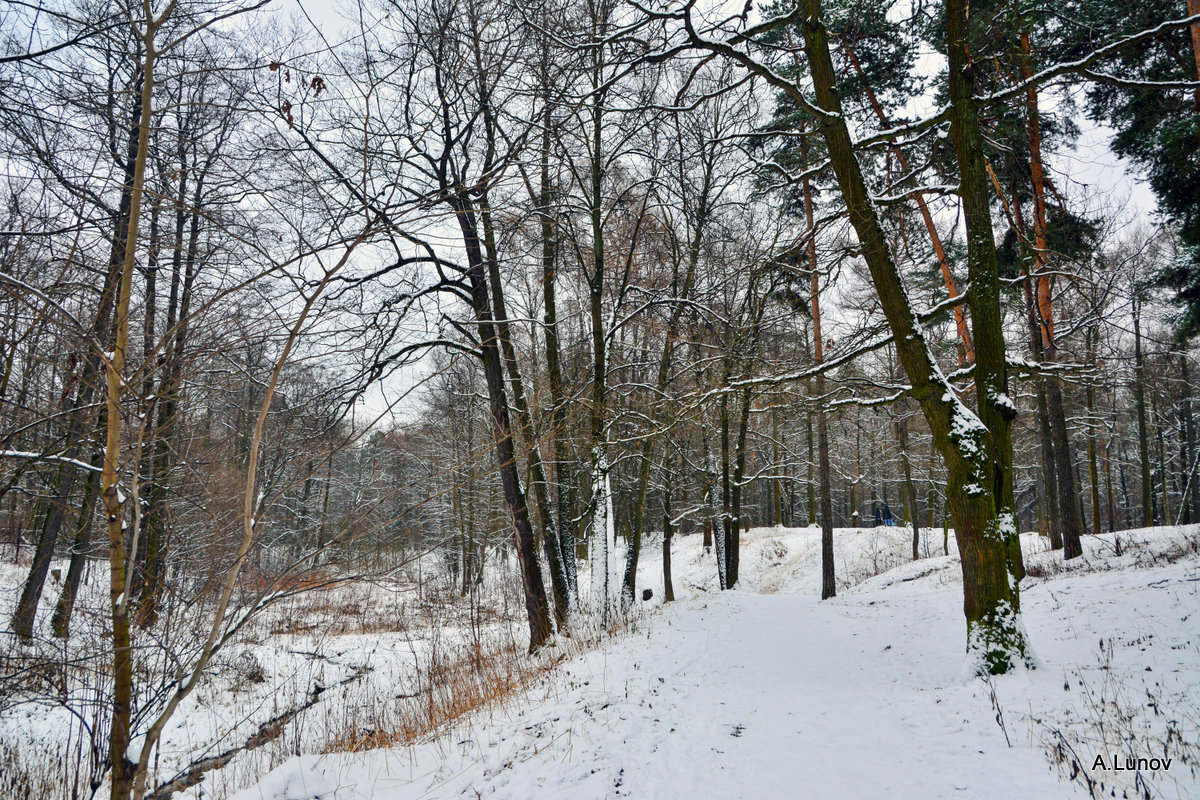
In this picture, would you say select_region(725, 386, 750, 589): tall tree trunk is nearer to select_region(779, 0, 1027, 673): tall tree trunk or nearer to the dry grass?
the dry grass

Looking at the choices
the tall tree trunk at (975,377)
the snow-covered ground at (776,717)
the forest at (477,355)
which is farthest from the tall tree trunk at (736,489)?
the tall tree trunk at (975,377)

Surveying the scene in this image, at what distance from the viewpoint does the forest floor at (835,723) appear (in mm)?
3088

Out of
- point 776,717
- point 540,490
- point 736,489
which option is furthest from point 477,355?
point 736,489

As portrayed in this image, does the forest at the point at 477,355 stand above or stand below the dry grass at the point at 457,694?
above

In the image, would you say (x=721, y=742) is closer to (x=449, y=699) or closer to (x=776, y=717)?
(x=776, y=717)

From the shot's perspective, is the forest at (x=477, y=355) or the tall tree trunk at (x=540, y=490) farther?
the tall tree trunk at (x=540, y=490)

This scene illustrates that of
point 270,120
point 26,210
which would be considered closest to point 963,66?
point 270,120

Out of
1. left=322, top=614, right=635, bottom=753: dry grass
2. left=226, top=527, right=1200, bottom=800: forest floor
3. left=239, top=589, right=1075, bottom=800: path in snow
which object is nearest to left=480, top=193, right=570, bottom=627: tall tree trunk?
left=322, top=614, right=635, bottom=753: dry grass

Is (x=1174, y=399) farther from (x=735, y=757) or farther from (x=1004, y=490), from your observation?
(x=735, y=757)

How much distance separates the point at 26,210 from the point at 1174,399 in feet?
111

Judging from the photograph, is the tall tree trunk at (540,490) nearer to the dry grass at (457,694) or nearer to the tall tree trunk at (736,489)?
the dry grass at (457,694)

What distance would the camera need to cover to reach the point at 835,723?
410 centimetres

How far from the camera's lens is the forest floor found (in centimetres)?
309

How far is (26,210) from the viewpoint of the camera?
297 centimetres
